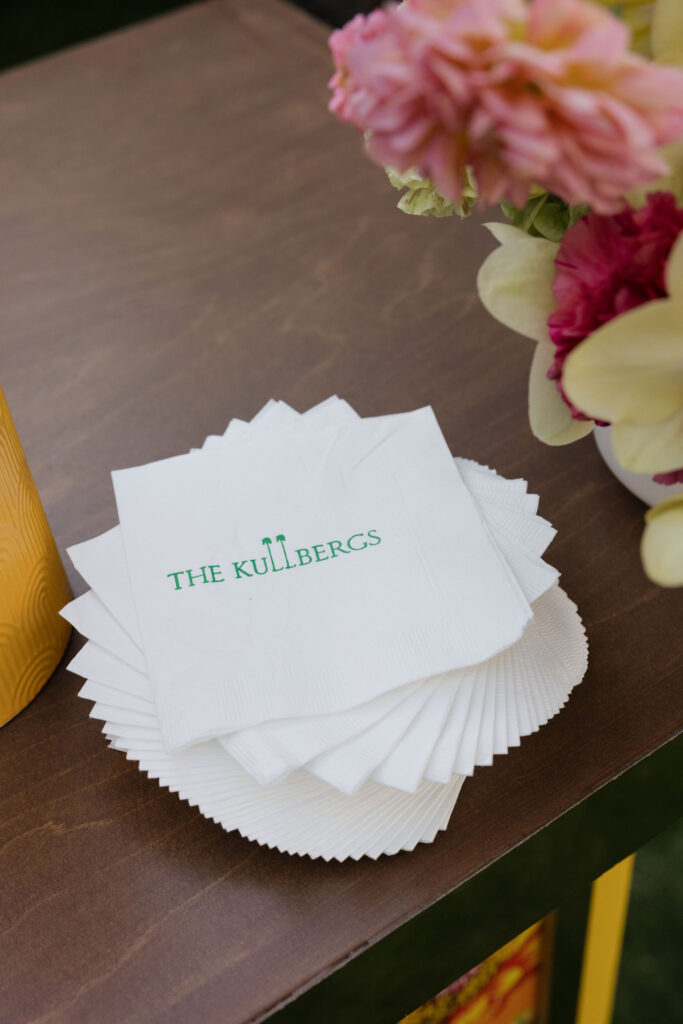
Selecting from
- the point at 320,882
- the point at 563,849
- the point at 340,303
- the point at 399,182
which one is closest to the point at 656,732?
the point at 563,849

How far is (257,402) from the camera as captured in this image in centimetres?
83

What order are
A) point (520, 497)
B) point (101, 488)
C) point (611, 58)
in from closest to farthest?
point (611, 58) < point (520, 497) < point (101, 488)

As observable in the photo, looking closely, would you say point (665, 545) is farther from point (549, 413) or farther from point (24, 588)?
point (24, 588)

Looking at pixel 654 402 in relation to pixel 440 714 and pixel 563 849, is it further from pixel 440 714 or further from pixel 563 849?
pixel 563 849

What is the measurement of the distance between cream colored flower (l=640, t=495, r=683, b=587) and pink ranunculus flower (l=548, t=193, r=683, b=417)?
0.08 m

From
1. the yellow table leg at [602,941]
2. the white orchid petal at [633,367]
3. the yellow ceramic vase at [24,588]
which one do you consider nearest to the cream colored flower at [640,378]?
the white orchid petal at [633,367]

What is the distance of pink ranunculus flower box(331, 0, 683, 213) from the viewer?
305 mm

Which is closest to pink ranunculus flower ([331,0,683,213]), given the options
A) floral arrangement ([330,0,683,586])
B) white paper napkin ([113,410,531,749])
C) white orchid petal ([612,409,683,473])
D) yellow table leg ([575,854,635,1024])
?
floral arrangement ([330,0,683,586])

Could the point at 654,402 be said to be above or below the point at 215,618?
above

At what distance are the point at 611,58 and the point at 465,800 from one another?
407 mm

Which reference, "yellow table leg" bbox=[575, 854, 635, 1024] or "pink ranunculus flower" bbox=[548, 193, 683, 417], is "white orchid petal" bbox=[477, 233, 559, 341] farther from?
"yellow table leg" bbox=[575, 854, 635, 1024]

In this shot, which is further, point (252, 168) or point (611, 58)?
point (252, 168)

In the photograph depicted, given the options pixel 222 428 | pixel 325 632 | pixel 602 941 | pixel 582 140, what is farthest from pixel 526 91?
pixel 602 941

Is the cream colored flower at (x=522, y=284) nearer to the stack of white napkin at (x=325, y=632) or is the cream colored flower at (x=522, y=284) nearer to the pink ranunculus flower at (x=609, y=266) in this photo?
the pink ranunculus flower at (x=609, y=266)
